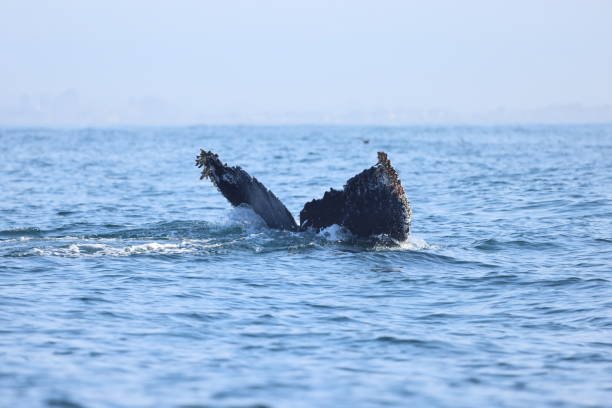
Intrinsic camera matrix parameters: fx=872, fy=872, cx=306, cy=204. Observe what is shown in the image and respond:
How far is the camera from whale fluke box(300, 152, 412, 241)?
18.9m

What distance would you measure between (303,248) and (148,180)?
89.3 feet

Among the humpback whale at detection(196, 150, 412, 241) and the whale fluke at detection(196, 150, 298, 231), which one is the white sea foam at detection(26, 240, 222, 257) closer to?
the whale fluke at detection(196, 150, 298, 231)

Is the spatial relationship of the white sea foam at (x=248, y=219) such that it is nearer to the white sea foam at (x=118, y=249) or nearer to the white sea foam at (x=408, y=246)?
the white sea foam at (x=118, y=249)

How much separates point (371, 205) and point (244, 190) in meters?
3.00

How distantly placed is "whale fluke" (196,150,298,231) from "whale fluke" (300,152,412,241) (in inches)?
33.8

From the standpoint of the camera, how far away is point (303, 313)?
13.8m

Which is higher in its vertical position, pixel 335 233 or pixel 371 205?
pixel 371 205

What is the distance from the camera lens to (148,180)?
4531cm

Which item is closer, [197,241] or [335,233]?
[335,233]

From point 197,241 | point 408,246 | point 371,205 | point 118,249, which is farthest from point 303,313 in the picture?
point 197,241

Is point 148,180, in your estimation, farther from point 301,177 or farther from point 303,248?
point 303,248

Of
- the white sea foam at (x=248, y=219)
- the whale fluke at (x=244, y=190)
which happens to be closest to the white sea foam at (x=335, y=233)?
the whale fluke at (x=244, y=190)

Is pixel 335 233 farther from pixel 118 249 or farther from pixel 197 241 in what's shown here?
pixel 118 249

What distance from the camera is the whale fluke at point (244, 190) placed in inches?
771
